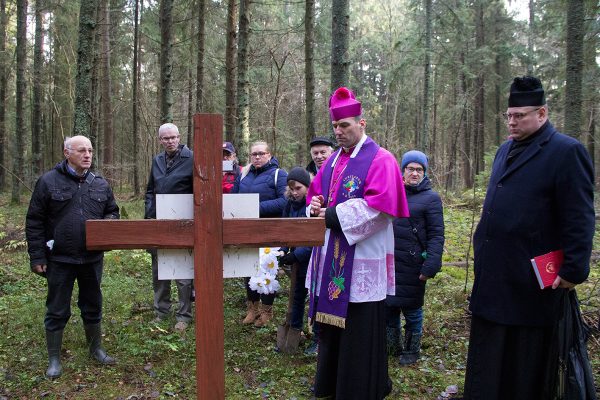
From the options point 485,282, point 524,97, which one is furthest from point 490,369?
point 524,97

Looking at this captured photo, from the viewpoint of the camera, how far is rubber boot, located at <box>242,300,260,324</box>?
5.76 meters

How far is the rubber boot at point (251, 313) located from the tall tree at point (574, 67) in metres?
4.09

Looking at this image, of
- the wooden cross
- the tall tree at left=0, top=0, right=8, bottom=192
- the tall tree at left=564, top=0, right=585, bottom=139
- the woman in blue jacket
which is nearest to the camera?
the wooden cross

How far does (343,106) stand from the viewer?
353 cm

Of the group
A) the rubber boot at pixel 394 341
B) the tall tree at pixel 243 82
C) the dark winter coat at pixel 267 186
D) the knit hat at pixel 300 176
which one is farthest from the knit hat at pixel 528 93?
the tall tree at pixel 243 82

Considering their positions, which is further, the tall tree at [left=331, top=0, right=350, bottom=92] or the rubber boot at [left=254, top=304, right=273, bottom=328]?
the tall tree at [left=331, top=0, right=350, bottom=92]

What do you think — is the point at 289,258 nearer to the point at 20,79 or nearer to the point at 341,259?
the point at 341,259

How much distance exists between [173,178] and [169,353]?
6.39 feet

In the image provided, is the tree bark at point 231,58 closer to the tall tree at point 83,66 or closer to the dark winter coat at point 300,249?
the tall tree at point 83,66

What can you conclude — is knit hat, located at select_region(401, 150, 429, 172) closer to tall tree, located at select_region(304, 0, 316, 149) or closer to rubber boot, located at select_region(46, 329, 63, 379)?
rubber boot, located at select_region(46, 329, 63, 379)

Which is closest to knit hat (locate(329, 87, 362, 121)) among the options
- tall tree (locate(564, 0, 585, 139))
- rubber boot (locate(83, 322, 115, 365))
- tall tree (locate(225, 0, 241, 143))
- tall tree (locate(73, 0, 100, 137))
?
tall tree (locate(564, 0, 585, 139))

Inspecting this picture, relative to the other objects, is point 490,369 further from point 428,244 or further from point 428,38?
point 428,38

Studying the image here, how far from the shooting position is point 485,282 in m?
3.24

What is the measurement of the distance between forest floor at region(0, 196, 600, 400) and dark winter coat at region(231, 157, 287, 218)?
4.68 feet
